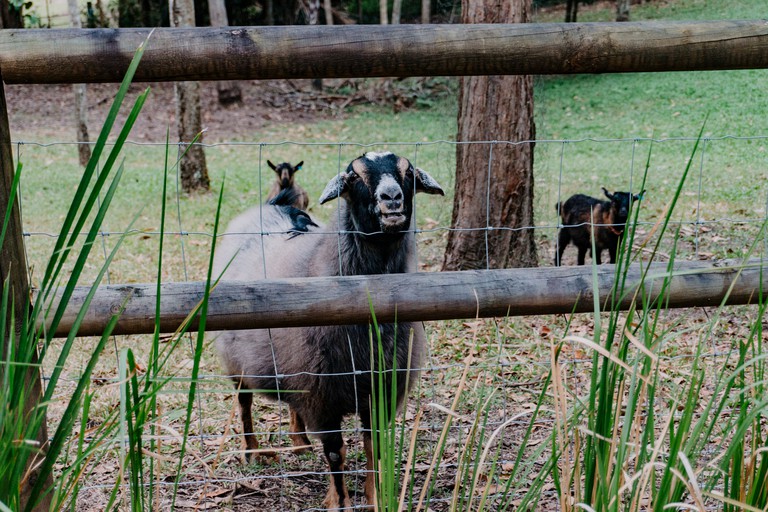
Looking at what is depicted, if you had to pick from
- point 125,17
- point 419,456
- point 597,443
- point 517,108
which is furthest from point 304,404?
point 125,17

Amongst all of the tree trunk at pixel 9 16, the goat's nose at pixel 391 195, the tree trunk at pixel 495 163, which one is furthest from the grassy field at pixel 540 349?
the tree trunk at pixel 9 16

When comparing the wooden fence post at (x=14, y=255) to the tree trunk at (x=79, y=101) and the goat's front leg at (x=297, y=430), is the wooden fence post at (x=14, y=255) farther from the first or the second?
the tree trunk at (x=79, y=101)

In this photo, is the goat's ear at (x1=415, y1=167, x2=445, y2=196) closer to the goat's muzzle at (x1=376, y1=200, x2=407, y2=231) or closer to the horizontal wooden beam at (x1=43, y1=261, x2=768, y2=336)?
the goat's muzzle at (x1=376, y1=200, x2=407, y2=231)

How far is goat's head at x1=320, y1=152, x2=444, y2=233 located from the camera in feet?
12.4

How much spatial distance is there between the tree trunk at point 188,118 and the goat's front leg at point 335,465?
28.7 feet

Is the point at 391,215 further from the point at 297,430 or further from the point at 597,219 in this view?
the point at 597,219

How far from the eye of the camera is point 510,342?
6.29 m

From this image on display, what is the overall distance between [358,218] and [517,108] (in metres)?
3.55

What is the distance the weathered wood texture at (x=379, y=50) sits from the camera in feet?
8.39

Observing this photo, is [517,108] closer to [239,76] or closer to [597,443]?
[239,76]

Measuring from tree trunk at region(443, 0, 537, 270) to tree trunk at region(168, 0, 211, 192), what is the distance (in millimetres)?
6124

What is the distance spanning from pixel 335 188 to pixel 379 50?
4.36 feet

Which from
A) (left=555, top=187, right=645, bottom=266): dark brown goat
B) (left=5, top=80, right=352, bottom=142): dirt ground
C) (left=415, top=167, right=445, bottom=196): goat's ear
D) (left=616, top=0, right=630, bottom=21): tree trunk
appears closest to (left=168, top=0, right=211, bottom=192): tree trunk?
(left=555, top=187, right=645, bottom=266): dark brown goat

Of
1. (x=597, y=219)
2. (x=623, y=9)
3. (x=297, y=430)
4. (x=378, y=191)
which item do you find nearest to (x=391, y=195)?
(x=378, y=191)
